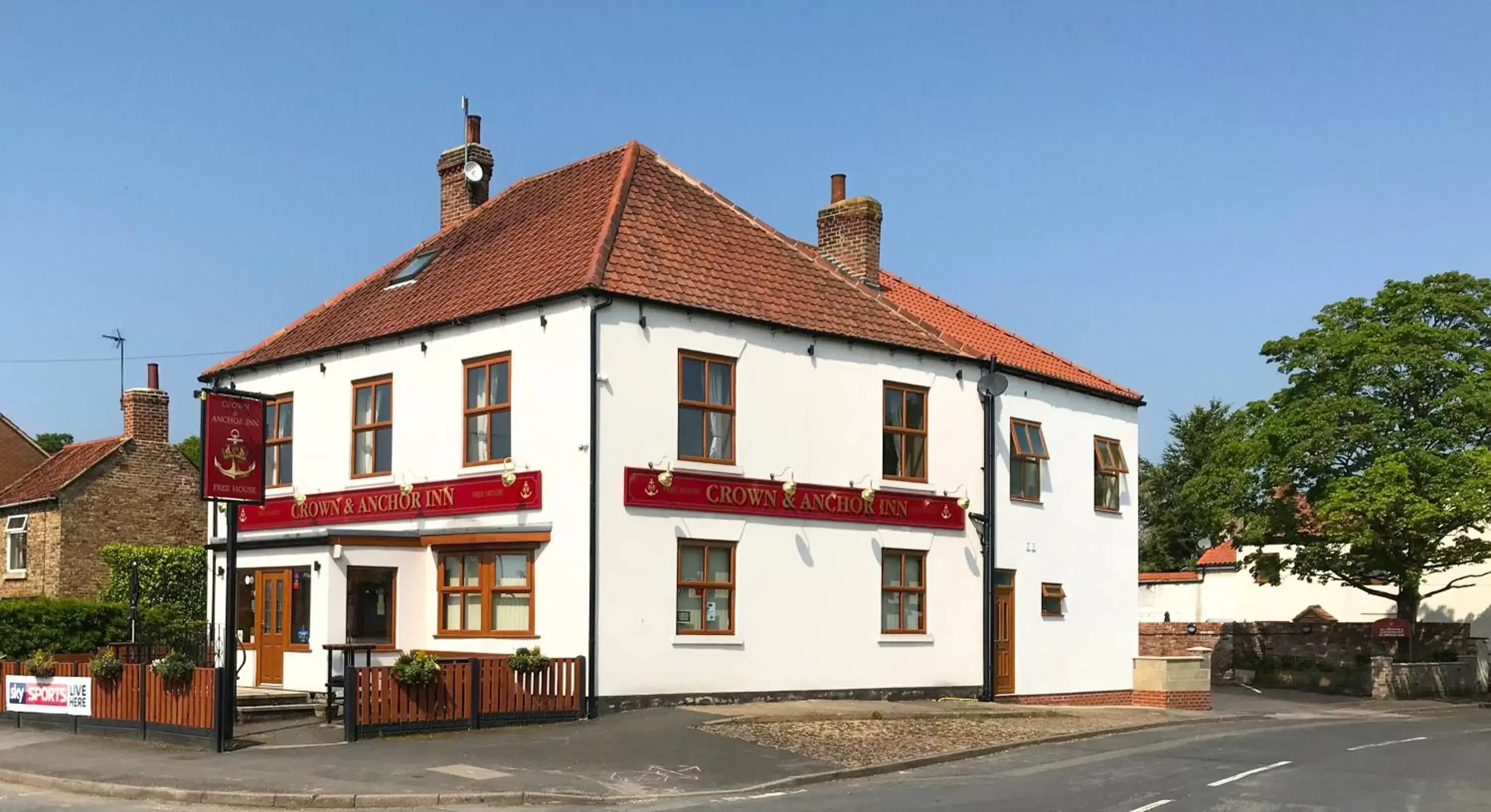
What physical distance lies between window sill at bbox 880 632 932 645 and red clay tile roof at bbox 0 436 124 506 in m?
22.4

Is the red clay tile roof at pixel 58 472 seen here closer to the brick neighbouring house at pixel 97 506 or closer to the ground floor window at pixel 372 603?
the brick neighbouring house at pixel 97 506

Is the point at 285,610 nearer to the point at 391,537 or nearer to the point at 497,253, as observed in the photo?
the point at 391,537

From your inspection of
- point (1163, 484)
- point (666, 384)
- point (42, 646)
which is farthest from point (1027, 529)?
point (1163, 484)

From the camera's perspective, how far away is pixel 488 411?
24.0 m

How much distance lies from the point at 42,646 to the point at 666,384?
1486cm

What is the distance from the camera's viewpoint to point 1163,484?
218 feet

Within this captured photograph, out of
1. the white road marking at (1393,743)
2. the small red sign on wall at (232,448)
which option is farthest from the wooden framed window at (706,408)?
the white road marking at (1393,743)

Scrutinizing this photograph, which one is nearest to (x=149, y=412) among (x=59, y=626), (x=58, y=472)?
(x=58, y=472)

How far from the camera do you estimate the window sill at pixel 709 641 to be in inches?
917

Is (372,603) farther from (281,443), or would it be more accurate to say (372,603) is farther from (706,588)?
(706,588)

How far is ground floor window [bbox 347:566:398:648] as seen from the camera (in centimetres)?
2402

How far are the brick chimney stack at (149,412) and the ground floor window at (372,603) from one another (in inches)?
705

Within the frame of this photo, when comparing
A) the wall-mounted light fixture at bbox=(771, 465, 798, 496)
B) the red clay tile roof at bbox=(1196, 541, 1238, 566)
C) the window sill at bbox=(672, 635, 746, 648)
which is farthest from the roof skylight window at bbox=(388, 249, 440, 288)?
the red clay tile roof at bbox=(1196, 541, 1238, 566)

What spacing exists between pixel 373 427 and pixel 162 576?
12.2 meters
